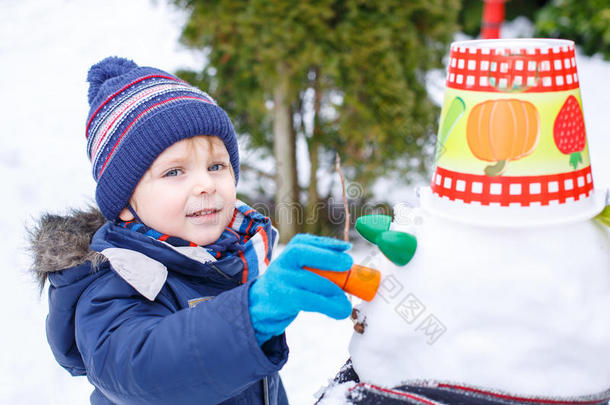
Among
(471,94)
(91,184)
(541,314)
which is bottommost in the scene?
(91,184)

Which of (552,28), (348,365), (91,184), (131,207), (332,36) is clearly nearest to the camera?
(348,365)

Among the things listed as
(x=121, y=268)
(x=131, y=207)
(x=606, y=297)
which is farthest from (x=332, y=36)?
(x=606, y=297)

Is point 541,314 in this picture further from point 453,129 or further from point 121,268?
point 121,268

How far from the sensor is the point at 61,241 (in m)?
1.22

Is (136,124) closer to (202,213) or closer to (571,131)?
(202,213)

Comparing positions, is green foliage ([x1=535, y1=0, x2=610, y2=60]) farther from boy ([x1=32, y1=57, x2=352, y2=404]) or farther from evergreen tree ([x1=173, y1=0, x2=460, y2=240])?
boy ([x1=32, y1=57, x2=352, y2=404])

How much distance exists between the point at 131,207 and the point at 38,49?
5504 mm

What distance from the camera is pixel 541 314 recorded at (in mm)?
819

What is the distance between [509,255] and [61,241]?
0.95 meters

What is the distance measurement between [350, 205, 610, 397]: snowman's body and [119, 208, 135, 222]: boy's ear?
0.73 meters

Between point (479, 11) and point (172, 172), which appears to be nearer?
point (172, 172)

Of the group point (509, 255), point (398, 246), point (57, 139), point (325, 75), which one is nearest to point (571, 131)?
point (509, 255)

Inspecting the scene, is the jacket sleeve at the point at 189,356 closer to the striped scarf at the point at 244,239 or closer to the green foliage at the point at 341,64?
the striped scarf at the point at 244,239

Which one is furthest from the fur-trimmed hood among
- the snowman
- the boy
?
the snowman
